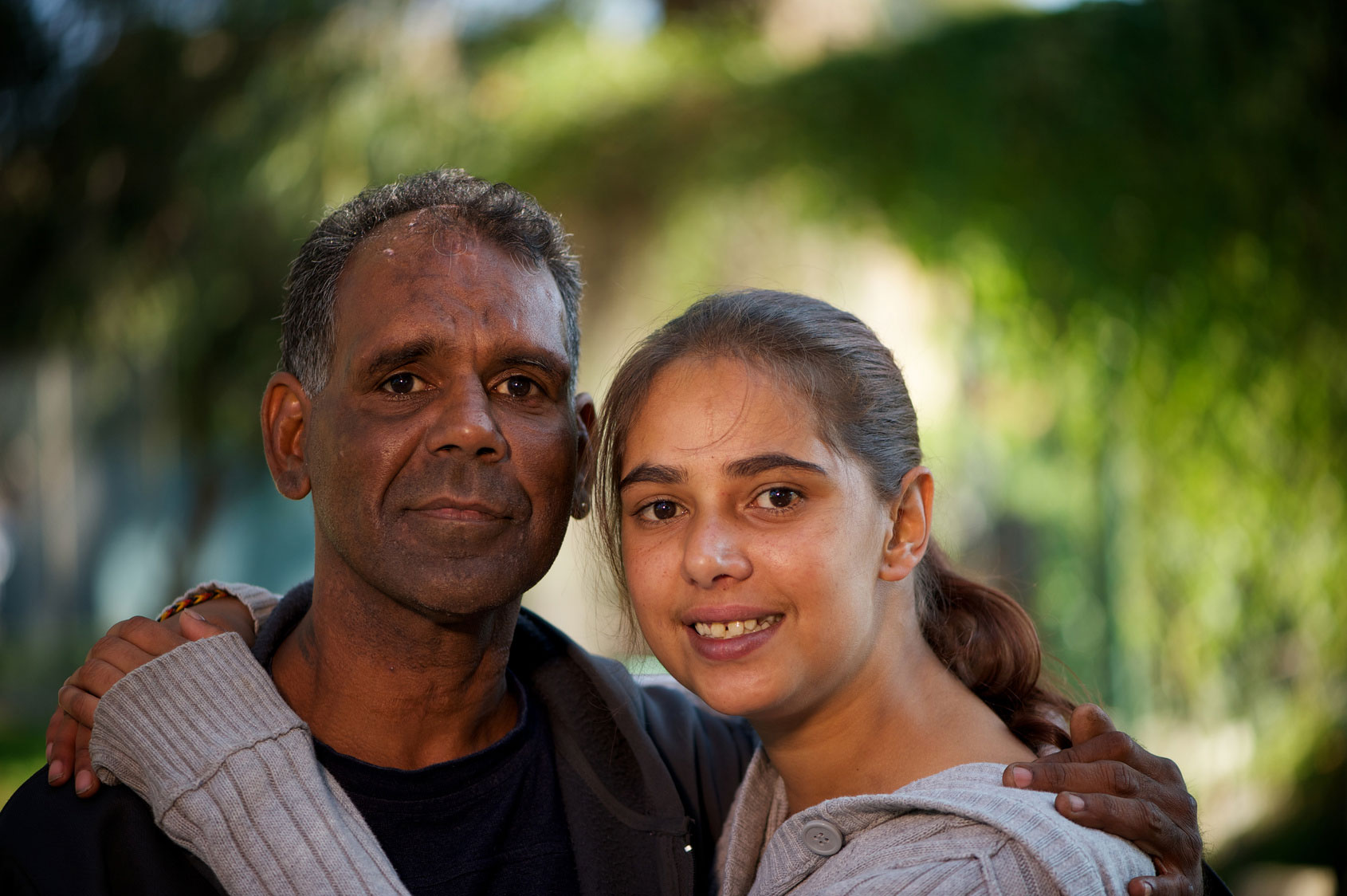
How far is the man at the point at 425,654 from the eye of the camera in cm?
163

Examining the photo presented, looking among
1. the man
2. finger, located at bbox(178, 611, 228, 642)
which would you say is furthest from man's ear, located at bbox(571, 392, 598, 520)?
finger, located at bbox(178, 611, 228, 642)

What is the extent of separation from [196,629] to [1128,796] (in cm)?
140

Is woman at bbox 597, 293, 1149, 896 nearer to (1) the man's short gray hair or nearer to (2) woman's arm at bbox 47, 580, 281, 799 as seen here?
(1) the man's short gray hair

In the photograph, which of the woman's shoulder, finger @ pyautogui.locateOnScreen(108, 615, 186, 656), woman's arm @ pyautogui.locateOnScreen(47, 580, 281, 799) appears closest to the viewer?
the woman's shoulder

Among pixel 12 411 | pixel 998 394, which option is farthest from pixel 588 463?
pixel 12 411

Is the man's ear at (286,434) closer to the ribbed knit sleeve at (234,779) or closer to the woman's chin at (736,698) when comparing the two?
the ribbed knit sleeve at (234,779)

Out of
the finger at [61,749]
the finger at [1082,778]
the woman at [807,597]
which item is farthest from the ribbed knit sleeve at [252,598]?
the finger at [1082,778]

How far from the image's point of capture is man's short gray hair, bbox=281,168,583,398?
2.00 m

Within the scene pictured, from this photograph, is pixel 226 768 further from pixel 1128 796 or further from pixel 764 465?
pixel 1128 796

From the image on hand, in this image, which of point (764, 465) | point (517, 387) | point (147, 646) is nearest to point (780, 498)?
point (764, 465)

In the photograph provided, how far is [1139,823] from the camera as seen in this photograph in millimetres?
1563

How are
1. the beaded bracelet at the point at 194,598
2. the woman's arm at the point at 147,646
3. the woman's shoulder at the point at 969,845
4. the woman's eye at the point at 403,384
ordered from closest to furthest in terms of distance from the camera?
1. the woman's shoulder at the point at 969,845
2. the woman's arm at the point at 147,646
3. the woman's eye at the point at 403,384
4. the beaded bracelet at the point at 194,598

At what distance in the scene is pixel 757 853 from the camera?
6.27 ft

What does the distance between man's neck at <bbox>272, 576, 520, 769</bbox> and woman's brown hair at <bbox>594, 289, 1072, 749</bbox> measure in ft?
1.14
